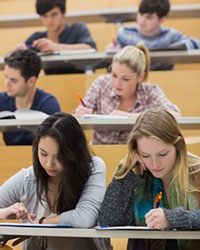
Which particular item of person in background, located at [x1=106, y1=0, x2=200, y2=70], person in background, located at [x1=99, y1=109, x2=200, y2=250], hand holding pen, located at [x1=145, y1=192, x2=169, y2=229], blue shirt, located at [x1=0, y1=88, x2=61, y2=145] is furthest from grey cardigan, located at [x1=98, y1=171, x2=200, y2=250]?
person in background, located at [x1=106, y1=0, x2=200, y2=70]

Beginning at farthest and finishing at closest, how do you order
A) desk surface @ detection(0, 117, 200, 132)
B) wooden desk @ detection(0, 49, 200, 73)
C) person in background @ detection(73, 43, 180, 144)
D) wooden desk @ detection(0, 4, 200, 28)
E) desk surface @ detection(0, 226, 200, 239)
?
wooden desk @ detection(0, 4, 200, 28) → wooden desk @ detection(0, 49, 200, 73) → person in background @ detection(73, 43, 180, 144) → desk surface @ detection(0, 117, 200, 132) → desk surface @ detection(0, 226, 200, 239)

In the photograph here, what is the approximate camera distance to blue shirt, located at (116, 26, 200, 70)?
10.6 feet

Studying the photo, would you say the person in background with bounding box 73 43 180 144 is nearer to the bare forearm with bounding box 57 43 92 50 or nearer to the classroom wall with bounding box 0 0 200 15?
the bare forearm with bounding box 57 43 92 50

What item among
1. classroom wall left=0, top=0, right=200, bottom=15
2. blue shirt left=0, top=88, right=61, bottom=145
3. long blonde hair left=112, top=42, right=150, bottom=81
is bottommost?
blue shirt left=0, top=88, right=61, bottom=145

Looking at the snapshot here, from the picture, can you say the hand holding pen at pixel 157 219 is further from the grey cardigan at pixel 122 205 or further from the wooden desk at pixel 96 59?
the wooden desk at pixel 96 59

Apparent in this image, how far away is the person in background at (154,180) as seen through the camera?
5.61ft

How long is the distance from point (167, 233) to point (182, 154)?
286 mm

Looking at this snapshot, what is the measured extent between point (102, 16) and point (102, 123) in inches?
65.2

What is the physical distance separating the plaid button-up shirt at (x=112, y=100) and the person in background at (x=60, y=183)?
2.20ft

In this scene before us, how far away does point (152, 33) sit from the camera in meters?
3.25

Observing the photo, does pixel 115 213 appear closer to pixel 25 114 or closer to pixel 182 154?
pixel 182 154

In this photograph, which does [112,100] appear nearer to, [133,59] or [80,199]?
[133,59]

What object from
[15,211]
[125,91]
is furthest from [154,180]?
[125,91]

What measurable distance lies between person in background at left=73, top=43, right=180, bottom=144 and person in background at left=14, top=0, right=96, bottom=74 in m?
0.59
